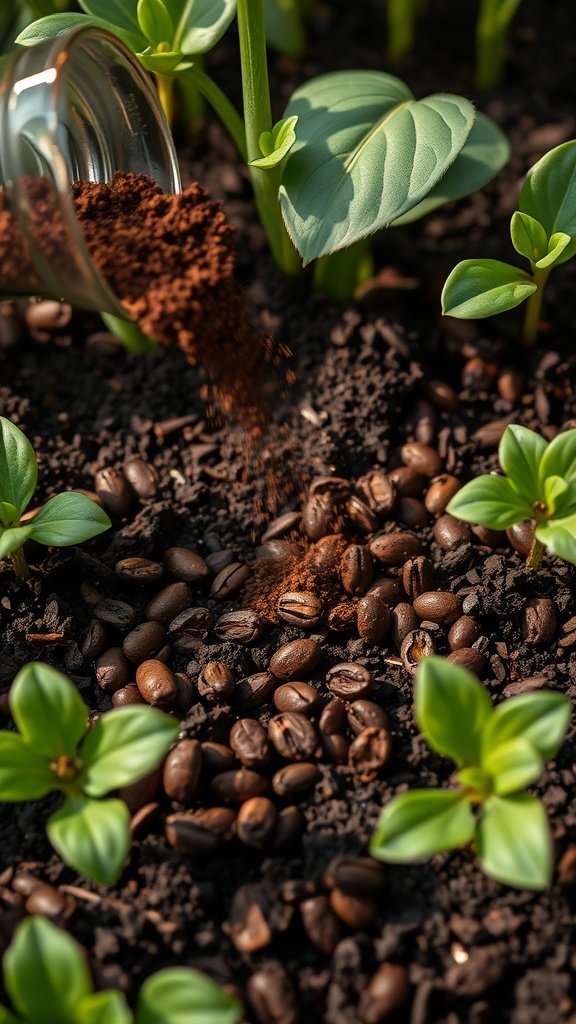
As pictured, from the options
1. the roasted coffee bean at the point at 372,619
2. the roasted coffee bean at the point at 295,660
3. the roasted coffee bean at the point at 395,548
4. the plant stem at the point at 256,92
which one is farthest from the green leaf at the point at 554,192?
the roasted coffee bean at the point at 295,660

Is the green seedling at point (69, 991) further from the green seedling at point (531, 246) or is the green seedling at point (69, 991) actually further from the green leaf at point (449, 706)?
the green seedling at point (531, 246)

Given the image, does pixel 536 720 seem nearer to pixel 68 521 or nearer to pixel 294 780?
pixel 294 780

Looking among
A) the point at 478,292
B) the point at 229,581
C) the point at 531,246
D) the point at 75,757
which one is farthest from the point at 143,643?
the point at 531,246

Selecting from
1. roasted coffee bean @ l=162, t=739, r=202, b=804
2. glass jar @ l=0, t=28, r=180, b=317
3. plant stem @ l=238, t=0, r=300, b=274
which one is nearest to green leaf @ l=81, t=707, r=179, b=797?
roasted coffee bean @ l=162, t=739, r=202, b=804

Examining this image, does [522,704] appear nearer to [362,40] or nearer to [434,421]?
[434,421]

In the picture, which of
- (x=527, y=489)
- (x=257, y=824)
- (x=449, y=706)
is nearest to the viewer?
(x=449, y=706)

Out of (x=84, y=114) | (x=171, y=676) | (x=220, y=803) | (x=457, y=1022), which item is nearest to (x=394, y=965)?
(x=457, y=1022)
